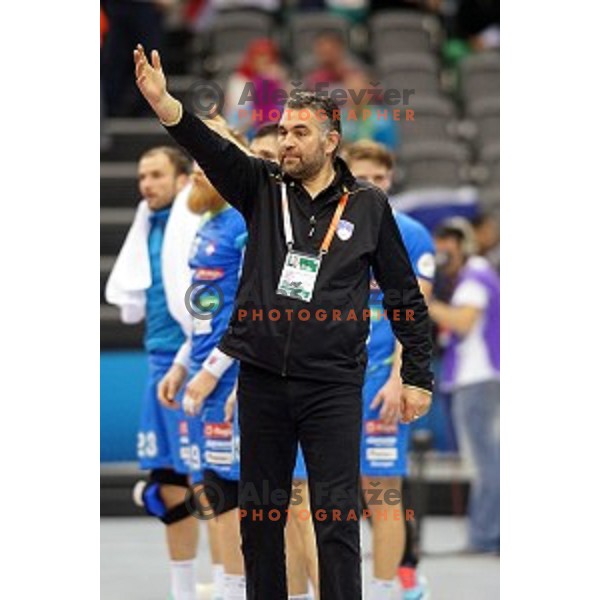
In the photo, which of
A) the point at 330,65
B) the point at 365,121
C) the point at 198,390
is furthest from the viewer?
the point at 330,65

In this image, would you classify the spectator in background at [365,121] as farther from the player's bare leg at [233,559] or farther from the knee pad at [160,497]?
the player's bare leg at [233,559]

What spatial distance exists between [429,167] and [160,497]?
24.1ft

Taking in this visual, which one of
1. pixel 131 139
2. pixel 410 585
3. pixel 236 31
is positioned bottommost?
pixel 410 585

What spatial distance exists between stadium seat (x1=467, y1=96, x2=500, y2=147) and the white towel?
7944mm

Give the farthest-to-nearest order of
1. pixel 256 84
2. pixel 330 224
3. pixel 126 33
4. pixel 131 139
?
pixel 131 139
pixel 126 33
pixel 256 84
pixel 330 224

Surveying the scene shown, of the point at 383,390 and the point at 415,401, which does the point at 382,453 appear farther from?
the point at 415,401

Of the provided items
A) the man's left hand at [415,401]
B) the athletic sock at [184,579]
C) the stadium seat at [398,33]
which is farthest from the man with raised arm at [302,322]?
the stadium seat at [398,33]

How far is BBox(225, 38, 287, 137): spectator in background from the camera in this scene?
13.2 m

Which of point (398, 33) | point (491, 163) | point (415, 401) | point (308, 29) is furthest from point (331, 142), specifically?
point (398, 33)

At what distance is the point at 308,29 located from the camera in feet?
57.3

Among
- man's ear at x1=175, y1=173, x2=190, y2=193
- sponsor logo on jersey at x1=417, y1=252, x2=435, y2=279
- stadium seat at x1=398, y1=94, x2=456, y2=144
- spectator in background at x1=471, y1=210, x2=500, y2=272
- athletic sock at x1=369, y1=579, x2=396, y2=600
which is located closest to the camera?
athletic sock at x1=369, y1=579, x2=396, y2=600

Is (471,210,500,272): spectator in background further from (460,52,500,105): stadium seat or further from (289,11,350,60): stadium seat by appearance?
(289,11,350,60): stadium seat

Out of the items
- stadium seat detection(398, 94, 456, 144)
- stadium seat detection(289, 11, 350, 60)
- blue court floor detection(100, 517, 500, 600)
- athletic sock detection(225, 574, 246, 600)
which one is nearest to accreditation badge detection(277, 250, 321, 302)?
athletic sock detection(225, 574, 246, 600)
